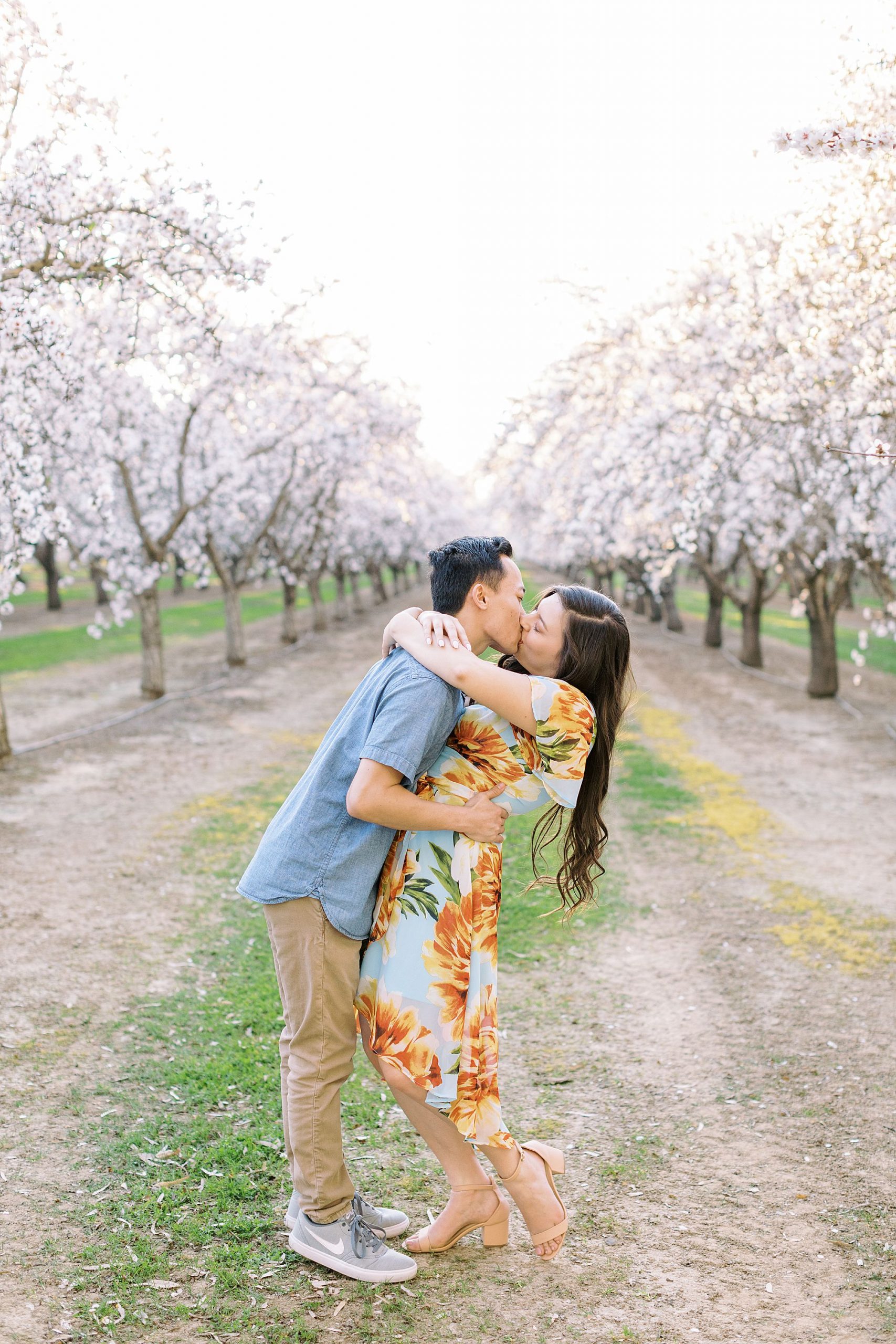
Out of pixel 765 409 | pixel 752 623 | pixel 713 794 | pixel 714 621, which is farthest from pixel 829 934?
pixel 714 621

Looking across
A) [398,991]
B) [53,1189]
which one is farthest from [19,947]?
[398,991]

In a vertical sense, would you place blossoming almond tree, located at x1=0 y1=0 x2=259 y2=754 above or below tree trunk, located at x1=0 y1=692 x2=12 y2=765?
above

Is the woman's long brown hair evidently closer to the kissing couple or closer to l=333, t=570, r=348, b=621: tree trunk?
the kissing couple

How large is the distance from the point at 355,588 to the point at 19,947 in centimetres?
3366

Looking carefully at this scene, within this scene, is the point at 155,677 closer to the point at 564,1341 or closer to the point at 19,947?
the point at 19,947

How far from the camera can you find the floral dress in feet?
11.0

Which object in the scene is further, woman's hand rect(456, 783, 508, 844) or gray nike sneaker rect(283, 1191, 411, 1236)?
gray nike sneaker rect(283, 1191, 411, 1236)

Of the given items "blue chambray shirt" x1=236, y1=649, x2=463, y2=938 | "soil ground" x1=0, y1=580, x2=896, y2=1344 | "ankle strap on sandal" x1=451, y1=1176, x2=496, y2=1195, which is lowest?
"soil ground" x1=0, y1=580, x2=896, y2=1344

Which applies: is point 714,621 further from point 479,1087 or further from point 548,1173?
point 479,1087

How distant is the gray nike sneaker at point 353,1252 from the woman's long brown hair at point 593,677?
4.25 feet

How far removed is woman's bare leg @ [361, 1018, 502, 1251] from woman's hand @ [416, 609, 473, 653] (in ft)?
4.21

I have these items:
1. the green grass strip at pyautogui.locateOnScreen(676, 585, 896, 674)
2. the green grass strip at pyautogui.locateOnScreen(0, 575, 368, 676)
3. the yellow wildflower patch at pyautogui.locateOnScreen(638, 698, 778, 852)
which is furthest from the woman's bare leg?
the green grass strip at pyautogui.locateOnScreen(676, 585, 896, 674)

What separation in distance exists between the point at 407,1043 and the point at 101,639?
26.1m

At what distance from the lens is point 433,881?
3.38 metres
